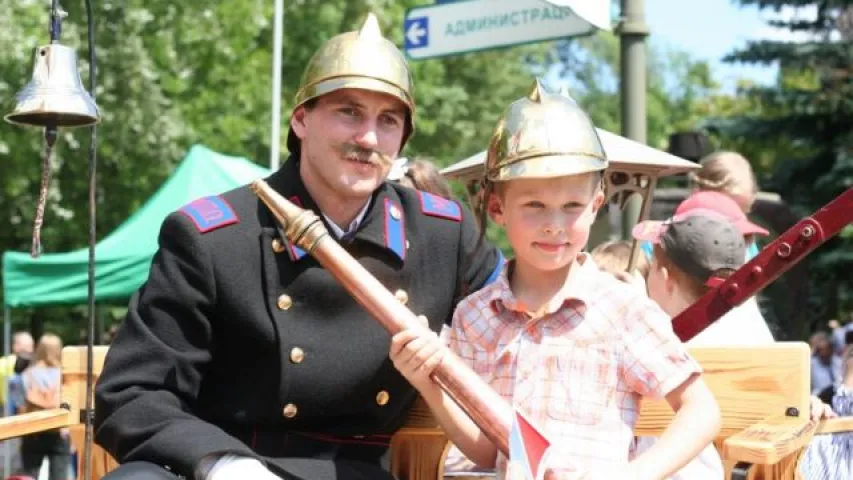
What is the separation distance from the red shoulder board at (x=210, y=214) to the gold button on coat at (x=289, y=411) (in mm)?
484

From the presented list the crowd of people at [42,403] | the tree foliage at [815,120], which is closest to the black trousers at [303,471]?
the crowd of people at [42,403]

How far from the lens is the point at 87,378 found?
4094 millimetres

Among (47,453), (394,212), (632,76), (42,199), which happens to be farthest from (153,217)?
(394,212)

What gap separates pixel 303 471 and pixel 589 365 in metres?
0.80

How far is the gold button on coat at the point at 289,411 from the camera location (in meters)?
3.69

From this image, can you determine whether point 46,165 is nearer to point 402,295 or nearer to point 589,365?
point 402,295

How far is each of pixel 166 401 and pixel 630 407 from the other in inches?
44.2

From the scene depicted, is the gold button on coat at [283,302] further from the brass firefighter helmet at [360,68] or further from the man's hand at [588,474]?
the man's hand at [588,474]

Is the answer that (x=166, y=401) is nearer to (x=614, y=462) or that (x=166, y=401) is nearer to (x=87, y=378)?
(x=87, y=378)

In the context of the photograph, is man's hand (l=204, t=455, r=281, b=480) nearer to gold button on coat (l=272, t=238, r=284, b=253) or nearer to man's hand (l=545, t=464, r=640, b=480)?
gold button on coat (l=272, t=238, r=284, b=253)

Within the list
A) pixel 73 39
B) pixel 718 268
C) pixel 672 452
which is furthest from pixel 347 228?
pixel 73 39

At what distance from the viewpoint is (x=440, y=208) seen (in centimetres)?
408

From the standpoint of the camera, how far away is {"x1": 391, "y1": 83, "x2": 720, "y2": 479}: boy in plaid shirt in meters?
3.27

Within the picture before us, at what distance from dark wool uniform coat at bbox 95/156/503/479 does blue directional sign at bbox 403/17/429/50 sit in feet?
13.5
